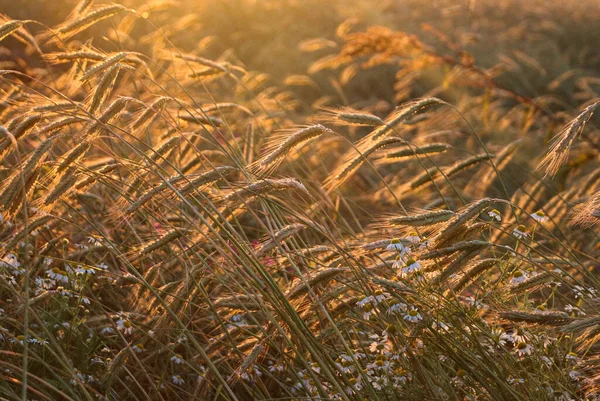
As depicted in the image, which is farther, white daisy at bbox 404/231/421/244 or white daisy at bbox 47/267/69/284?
white daisy at bbox 47/267/69/284

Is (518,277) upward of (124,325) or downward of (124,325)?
upward

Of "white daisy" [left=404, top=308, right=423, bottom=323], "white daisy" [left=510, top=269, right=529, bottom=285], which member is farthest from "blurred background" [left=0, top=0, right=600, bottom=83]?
"white daisy" [left=404, top=308, right=423, bottom=323]

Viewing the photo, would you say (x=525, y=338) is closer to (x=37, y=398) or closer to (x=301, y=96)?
(x=37, y=398)

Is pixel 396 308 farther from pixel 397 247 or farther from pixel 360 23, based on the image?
pixel 360 23

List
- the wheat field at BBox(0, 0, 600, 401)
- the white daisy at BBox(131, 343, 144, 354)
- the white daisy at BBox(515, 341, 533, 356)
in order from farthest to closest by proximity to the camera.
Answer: the white daisy at BBox(131, 343, 144, 354)
the white daisy at BBox(515, 341, 533, 356)
the wheat field at BBox(0, 0, 600, 401)

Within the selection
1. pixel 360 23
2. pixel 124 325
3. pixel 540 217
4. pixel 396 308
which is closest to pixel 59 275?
pixel 124 325

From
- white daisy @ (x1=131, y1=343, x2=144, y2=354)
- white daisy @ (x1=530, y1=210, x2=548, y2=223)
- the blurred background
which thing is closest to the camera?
white daisy @ (x1=530, y1=210, x2=548, y2=223)

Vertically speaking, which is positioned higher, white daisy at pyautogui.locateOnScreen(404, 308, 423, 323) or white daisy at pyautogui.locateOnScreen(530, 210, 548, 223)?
white daisy at pyautogui.locateOnScreen(530, 210, 548, 223)

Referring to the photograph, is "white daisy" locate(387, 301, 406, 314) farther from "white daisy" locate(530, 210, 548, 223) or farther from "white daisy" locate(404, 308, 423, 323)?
"white daisy" locate(530, 210, 548, 223)

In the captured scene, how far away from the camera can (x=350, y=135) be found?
23.5 ft

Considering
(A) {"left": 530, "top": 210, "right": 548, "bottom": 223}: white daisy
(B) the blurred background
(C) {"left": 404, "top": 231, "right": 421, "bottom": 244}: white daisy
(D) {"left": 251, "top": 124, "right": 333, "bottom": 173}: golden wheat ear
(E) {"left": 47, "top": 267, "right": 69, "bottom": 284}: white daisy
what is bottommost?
(B) the blurred background

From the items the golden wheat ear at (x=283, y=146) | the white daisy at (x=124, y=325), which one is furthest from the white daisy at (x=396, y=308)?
the white daisy at (x=124, y=325)

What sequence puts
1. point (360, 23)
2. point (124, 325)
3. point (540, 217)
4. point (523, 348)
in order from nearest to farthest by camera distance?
point (523, 348)
point (540, 217)
point (124, 325)
point (360, 23)

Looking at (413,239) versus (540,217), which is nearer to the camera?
(413,239)
